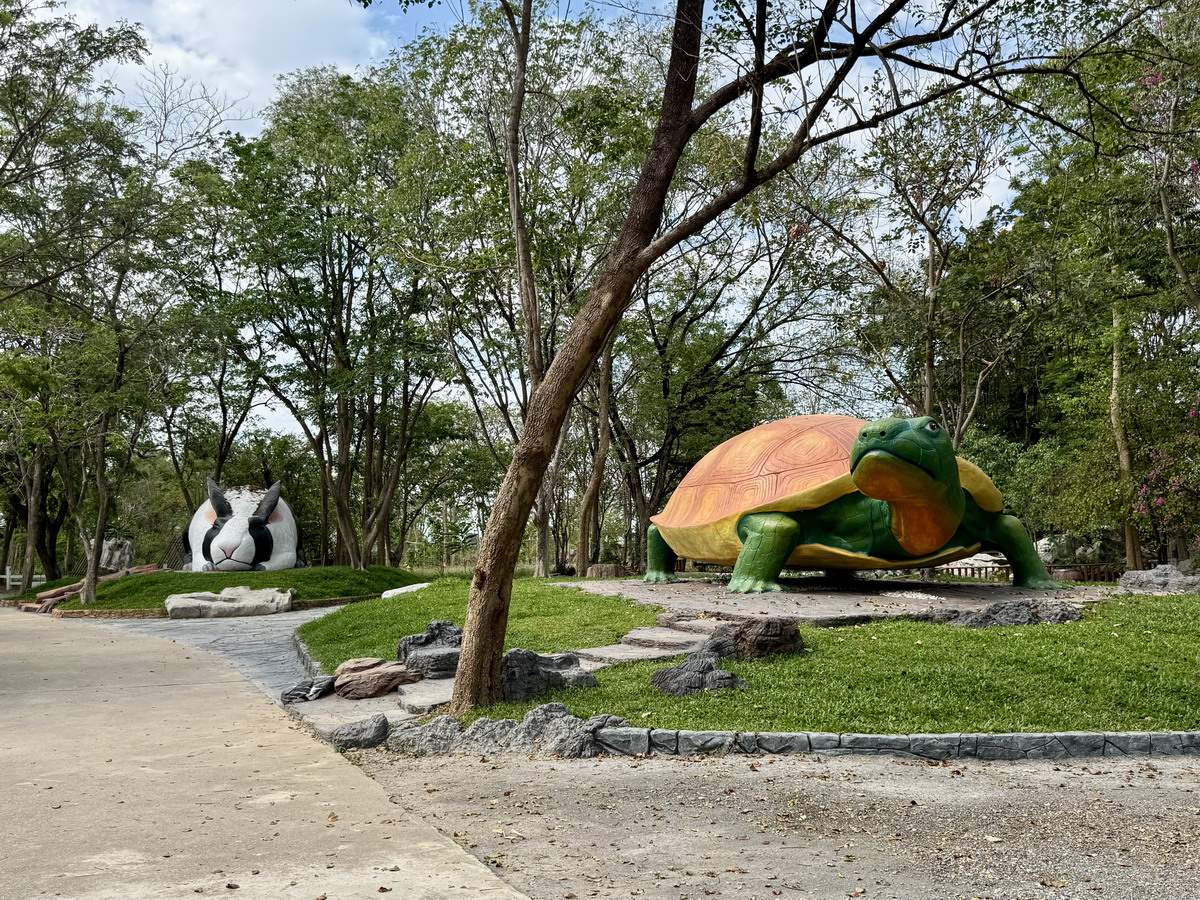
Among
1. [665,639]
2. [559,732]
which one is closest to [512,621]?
[665,639]

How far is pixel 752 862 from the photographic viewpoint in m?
4.09

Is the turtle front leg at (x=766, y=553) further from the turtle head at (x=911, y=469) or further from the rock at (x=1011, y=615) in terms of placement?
the rock at (x=1011, y=615)

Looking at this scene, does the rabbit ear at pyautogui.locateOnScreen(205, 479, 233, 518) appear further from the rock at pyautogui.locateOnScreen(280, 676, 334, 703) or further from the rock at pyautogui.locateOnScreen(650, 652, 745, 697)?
the rock at pyautogui.locateOnScreen(650, 652, 745, 697)

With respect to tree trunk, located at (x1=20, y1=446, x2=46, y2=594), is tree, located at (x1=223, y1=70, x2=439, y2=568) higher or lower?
higher

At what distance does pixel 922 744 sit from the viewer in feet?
20.2

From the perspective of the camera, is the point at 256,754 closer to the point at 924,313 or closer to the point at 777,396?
the point at 924,313

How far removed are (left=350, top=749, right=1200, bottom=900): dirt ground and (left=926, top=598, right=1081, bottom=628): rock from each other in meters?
4.16

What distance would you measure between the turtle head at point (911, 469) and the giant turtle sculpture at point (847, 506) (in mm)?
12

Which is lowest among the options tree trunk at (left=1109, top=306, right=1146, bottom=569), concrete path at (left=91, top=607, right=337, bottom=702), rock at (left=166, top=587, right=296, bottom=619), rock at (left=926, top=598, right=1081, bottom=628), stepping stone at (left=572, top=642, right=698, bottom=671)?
concrete path at (left=91, top=607, right=337, bottom=702)

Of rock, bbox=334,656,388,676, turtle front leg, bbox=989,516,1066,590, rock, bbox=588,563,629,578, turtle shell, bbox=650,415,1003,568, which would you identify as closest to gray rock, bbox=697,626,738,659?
rock, bbox=334,656,388,676

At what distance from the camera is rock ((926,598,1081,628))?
10.2 meters

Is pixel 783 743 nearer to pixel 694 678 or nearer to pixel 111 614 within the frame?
pixel 694 678

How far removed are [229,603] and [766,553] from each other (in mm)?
12218

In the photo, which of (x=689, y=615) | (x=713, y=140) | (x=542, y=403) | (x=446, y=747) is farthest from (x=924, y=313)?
(x=446, y=747)
